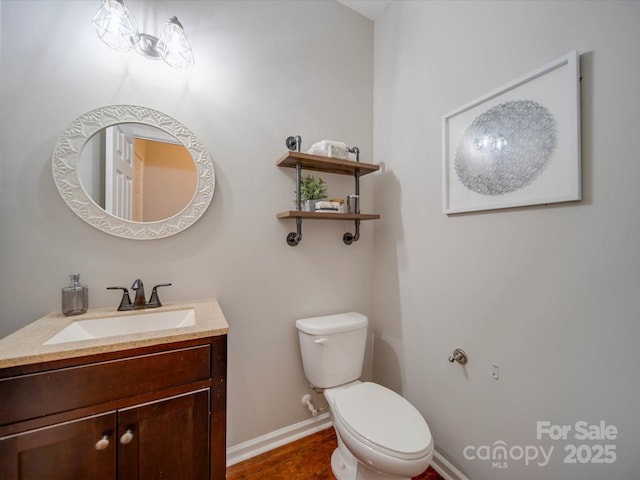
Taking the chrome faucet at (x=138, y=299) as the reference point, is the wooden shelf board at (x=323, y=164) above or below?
above

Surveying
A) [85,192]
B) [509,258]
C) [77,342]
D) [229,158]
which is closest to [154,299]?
[77,342]

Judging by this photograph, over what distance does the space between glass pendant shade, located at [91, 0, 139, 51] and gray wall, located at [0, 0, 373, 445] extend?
0.18ft

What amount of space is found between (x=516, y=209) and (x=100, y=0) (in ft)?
6.60

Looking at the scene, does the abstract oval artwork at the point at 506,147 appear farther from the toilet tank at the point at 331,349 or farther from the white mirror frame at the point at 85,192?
the white mirror frame at the point at 85,192

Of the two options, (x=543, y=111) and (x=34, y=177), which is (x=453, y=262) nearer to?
(x=543, y=111)

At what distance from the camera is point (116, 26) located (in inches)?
43.6

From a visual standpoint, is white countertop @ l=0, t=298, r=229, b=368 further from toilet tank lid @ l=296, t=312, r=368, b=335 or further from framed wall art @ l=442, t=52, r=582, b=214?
framed wall art @ l=442, t=52, r=582, b=214

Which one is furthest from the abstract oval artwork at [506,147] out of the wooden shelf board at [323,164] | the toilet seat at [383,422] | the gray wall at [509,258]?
the toilet seat at [383,422]

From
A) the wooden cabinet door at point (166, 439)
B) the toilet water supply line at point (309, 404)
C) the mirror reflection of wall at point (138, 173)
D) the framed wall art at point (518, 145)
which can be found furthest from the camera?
the toilet water supply line at point (309, 404)

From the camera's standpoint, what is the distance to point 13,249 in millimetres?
1045

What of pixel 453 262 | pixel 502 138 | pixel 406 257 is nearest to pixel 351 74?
pixel 502 138

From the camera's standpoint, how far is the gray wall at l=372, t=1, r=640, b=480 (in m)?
0.83

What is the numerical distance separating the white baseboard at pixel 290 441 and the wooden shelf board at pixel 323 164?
1582 mm

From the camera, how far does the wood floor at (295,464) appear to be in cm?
134
